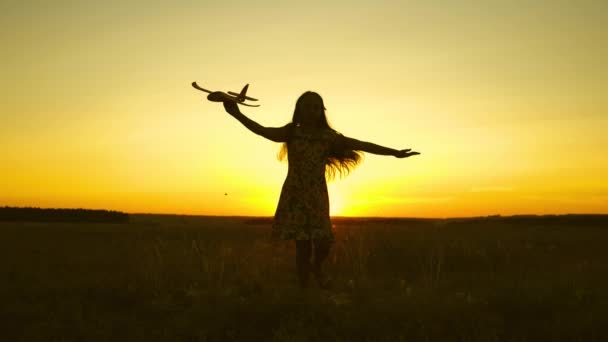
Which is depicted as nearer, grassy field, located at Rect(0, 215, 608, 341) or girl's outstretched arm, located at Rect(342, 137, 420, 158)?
grassy field, located at Rect(0, 215, 608, 341)

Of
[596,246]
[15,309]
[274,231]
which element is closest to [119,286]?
[15,309]

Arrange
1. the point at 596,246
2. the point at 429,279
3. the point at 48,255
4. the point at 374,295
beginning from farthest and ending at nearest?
the point at 596,246 < the point at 48,255 < the point at 429,279 < the point at 374,295

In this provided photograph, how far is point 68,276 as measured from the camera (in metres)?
7.48

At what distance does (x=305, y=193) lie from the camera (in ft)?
21.1

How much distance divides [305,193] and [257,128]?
979 mm

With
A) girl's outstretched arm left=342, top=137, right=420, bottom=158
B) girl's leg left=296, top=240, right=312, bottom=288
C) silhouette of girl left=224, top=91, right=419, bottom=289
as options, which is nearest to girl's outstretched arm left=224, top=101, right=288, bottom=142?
silhouette of girl left=224, top=91, right=419, bottom=289

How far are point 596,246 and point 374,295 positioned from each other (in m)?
9.88

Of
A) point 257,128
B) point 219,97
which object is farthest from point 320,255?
point 219,97

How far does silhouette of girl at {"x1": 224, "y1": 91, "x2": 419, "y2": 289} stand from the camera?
6.39 meters

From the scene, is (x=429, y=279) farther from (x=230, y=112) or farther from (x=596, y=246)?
(x=596, y=246)

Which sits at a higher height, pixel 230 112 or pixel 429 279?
pixel 230 112

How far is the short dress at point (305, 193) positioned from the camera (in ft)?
20.9

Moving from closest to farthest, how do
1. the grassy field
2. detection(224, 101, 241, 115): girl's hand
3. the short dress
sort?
the grassy field, the short dress, detection(224, 101, 241, 115): girl's hand

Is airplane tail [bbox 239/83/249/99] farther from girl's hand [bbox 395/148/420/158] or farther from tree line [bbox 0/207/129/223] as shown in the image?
tree line [bbox 0/207/129/223]
